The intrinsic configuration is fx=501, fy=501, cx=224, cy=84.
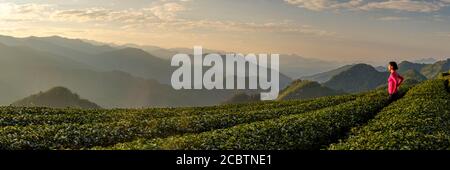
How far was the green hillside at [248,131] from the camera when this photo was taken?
28312 millimetres

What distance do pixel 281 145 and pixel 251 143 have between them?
1.79 metres

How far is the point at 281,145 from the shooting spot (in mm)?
28922

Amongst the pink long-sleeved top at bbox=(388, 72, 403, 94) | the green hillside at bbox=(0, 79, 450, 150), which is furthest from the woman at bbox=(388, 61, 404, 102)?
the green hillside at bbox=(0, 79, 450, 150)

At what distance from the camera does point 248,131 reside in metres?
32.3
